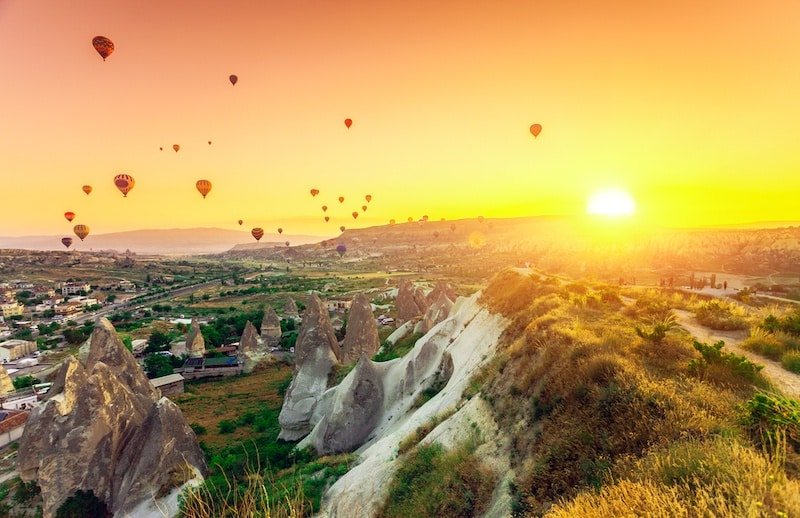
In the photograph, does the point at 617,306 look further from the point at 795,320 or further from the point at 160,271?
the point at 160,271

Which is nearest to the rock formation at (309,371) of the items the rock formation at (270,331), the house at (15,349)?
the rock formation at (270,331)

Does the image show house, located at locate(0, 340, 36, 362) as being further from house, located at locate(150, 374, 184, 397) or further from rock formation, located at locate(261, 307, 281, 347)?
rock formation, located at locate(261, 307, 281, 347)

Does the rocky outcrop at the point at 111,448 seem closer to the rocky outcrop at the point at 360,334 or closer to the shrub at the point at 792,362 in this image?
the rocky outcrop at the point at 360,334

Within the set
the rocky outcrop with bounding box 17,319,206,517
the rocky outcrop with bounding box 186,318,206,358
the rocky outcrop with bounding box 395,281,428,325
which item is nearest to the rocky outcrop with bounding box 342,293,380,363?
the rocky outcrop with bounding box 395,281,428,325

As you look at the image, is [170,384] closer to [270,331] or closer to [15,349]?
[270,331]

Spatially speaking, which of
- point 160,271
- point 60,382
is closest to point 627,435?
point 60,382

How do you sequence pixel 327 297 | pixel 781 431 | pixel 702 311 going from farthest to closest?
pixel 327 297
pixel 702 311
pixel 781 431
